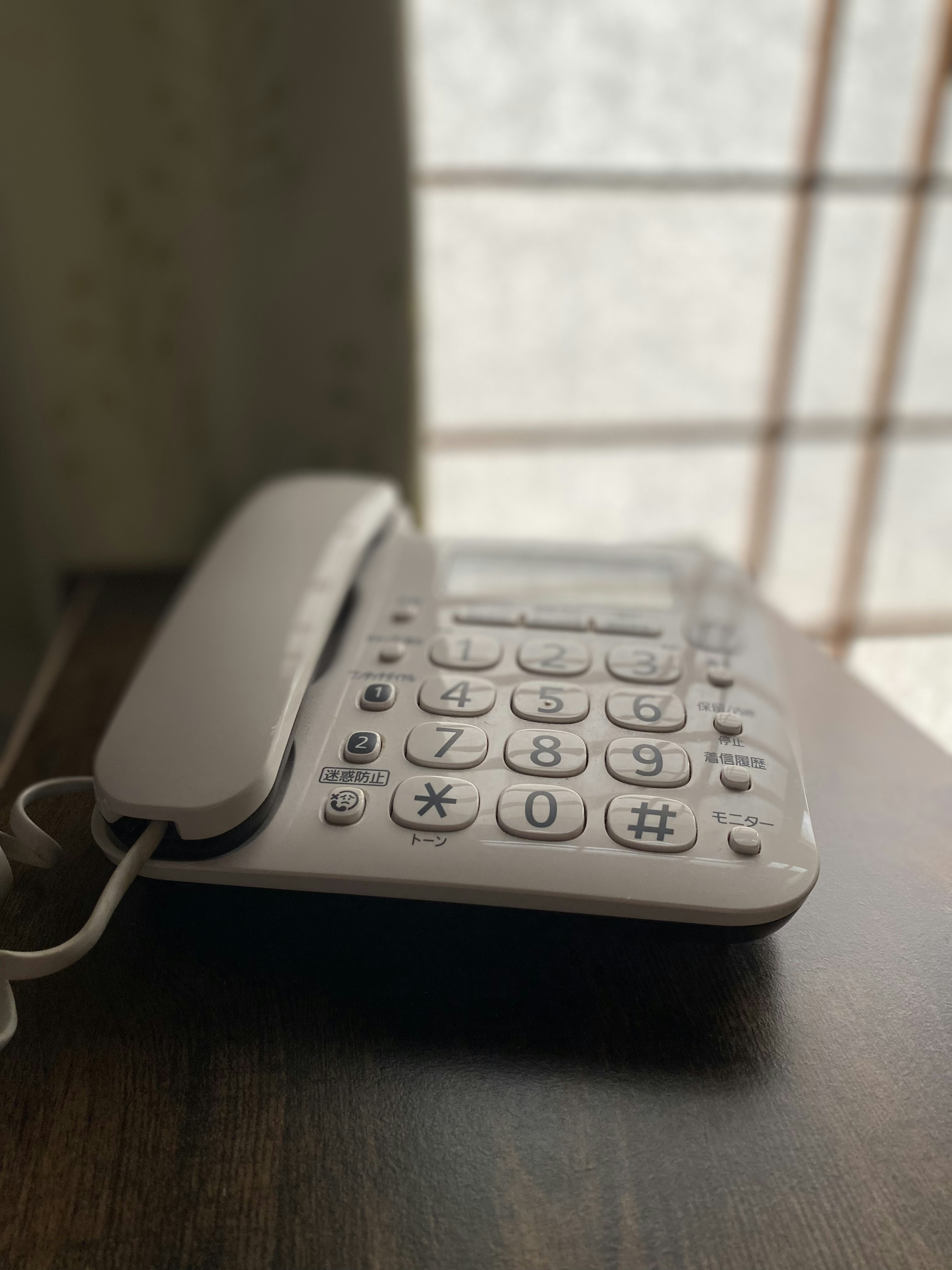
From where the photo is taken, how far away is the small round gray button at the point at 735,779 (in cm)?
30

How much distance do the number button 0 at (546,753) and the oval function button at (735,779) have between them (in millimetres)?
47

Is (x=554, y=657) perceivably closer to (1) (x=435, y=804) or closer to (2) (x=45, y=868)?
(1) (x=435, y=804)

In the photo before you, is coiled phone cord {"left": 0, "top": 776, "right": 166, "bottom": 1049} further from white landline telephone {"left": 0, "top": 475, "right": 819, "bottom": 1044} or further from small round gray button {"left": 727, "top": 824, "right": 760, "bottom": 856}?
small round gray button {"left": 727, "top": 824, "right": 760, "bottom": 856}

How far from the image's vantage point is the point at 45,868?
333 mm

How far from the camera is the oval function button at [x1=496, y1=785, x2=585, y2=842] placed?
11.1 inches

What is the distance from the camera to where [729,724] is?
333 millimetres

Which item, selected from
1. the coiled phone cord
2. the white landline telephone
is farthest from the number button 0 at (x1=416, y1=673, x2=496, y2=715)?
the coiled phone cord

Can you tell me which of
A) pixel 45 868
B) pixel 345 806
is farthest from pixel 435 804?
pixel 45 868

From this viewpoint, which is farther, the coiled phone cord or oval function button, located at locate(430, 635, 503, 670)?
oval function button, located at locate(430, 635, 503, 670)

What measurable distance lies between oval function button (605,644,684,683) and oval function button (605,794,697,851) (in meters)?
0.07

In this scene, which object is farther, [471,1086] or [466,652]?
[466,652]

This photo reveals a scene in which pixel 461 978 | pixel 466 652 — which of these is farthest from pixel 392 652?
pixel 461 978

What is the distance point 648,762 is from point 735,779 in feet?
0.10

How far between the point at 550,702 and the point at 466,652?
5cm
